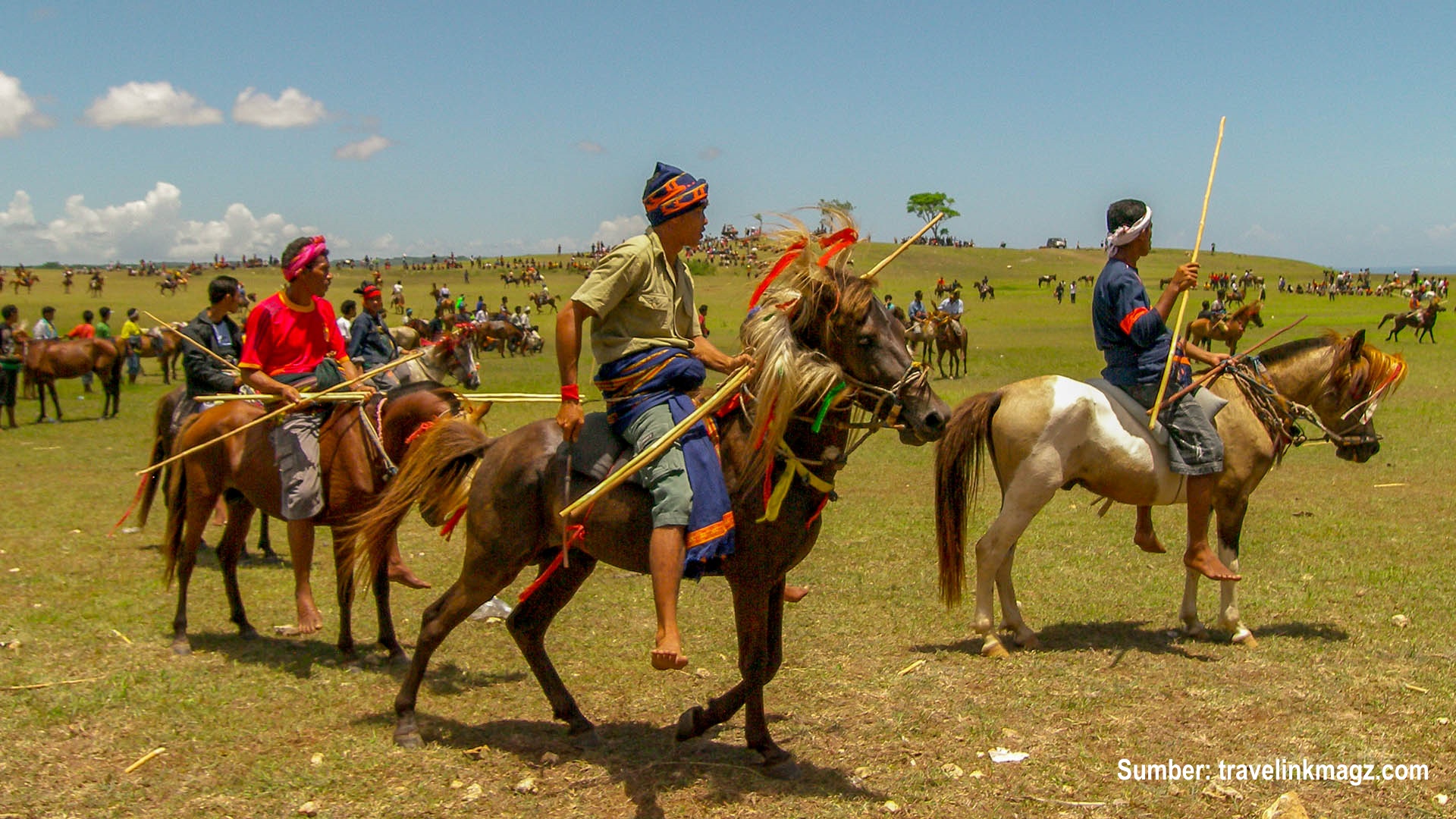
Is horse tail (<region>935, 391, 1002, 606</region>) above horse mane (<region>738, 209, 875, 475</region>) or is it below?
below

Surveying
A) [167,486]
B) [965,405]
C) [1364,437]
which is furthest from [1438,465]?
[167,486]

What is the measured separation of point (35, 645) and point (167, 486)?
1.33 metres

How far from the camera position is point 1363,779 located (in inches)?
179

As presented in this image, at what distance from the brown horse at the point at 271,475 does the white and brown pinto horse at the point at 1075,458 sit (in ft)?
10.7

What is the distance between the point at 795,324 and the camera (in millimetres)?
4434

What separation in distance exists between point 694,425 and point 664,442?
188mm

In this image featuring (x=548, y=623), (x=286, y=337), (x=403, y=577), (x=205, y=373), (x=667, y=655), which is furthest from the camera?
(x=205, y=373)

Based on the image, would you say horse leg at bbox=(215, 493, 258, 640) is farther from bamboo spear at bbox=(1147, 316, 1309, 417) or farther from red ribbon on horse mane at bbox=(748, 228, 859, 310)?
bamboo spear at bbox=(1147, 316, 1309, 417)

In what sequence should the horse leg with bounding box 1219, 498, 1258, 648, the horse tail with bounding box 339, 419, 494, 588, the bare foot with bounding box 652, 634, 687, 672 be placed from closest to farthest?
the bare foot with bounding box 652, 634, 687, 672 < the horse tail with bounding box 339, 419, 494, 588 < the horse leg with bounding box 1219, 498, 1258, 648

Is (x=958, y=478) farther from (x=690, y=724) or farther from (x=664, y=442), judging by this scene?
(x=664, y=442)

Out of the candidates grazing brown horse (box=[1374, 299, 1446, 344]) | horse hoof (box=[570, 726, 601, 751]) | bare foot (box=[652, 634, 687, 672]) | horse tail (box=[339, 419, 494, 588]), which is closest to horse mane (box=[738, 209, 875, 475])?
bare foot (box=[652, 634, 687, 672])

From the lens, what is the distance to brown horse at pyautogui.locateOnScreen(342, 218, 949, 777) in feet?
14.2

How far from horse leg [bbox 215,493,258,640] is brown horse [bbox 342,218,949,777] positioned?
6.43 ft

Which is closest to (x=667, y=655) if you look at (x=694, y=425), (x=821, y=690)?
(x=694, y=425)
